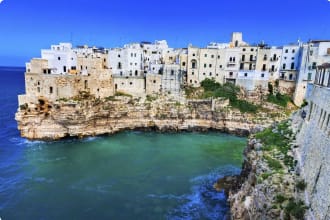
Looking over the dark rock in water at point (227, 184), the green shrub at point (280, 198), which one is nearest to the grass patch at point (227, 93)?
the dark rock in water at point (227, 184)

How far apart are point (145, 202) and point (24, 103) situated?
22919 millimetres

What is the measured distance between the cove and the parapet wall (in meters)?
7.42

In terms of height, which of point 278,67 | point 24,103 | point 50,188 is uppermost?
point 278,67

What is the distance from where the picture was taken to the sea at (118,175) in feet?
60.8

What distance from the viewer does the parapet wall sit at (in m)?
10.4

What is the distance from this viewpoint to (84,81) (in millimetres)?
35594

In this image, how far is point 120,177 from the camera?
77.4 ft

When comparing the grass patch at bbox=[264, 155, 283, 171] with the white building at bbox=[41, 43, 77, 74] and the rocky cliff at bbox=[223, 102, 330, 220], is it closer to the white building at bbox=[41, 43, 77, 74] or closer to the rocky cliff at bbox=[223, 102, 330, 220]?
the rocky cliff at bbox=[223, 102, 330, 220]

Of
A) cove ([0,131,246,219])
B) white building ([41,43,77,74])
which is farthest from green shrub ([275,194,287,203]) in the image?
white building ([41,43,77,74])

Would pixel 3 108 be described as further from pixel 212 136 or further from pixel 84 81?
pixel 212 136

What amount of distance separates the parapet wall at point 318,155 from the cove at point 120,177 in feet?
24.3

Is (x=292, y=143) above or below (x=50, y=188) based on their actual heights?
above

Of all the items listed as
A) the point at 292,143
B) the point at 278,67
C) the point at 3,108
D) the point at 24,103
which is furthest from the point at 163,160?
the point at 3,108

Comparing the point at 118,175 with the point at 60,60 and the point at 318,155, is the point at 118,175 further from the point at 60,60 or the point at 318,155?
the point at 60,60
